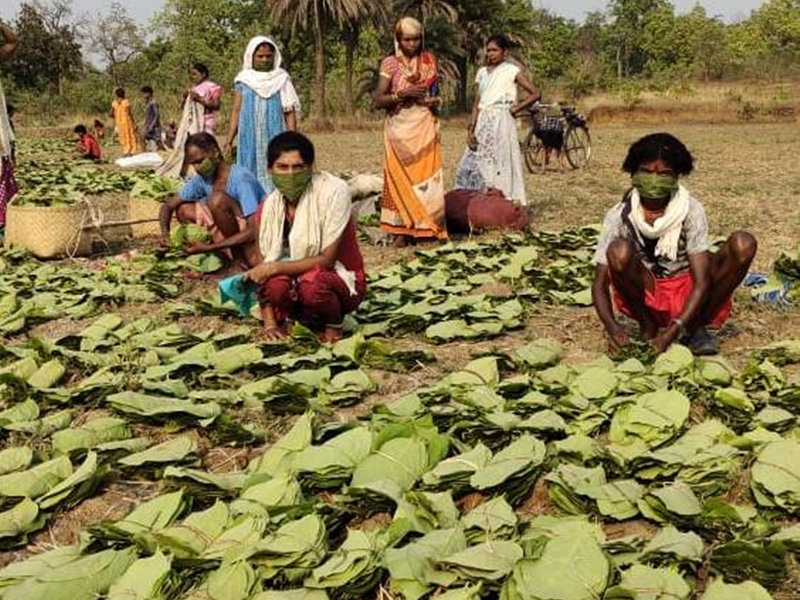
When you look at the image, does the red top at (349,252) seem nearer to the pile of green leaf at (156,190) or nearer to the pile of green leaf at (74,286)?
the pile of green leaf at (74,286)

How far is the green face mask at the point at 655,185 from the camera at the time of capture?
325 cm

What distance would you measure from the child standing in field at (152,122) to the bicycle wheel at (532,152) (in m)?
6.51

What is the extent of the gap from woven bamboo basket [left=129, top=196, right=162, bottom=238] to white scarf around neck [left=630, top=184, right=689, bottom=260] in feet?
12.9

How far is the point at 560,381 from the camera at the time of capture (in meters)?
2.98

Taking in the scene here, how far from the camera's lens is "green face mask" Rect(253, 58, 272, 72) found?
19.6 ft

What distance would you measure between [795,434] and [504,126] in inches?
174

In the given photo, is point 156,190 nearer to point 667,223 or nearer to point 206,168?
point 206,168

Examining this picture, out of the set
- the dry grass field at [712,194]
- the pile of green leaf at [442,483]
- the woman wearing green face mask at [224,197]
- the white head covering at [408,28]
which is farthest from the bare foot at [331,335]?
the white head covering at [408,28]

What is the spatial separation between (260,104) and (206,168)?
4.06ft

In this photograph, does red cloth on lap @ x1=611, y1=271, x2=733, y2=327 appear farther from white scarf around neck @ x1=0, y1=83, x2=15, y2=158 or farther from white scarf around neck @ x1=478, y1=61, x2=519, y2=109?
white scarf around neck @ x1=0, y1=83, x2=15, y2=158

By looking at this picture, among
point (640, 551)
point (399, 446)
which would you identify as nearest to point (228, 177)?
point (399, 446)

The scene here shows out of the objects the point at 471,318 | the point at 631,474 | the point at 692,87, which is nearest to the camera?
the point at 631,474

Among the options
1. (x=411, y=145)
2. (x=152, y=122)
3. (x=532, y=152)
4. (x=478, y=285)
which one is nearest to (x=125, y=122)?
(x=152, y=122)

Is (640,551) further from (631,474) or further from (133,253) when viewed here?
(133,253)
